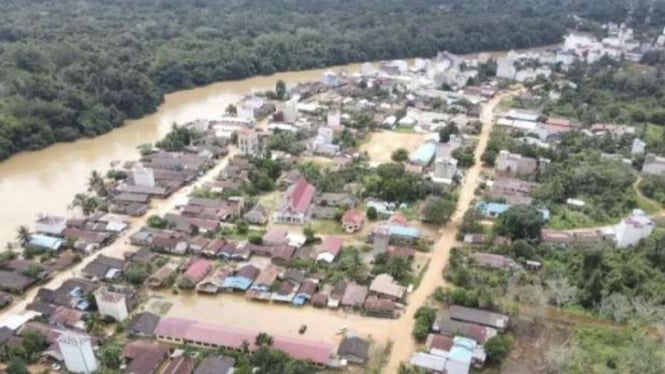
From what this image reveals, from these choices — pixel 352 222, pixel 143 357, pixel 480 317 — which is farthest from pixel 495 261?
pixel 143 357

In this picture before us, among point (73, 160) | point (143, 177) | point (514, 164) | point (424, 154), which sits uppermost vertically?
point (514, 164)

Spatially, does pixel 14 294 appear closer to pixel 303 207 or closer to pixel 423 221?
pixel 303 207

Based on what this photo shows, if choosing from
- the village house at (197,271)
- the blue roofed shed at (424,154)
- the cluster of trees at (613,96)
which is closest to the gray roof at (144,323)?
the village house at (197,271)

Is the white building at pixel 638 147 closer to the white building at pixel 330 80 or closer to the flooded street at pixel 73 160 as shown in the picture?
the white building at pixel 330 80

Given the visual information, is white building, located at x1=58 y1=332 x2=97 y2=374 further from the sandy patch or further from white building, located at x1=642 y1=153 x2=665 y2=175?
white building, located at x1=642 y1=153 x2=665 y2=175

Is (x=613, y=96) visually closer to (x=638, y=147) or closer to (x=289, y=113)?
(x=638, y=147)

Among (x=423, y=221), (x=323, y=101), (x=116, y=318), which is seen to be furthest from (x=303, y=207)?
(x=323, y=101)
